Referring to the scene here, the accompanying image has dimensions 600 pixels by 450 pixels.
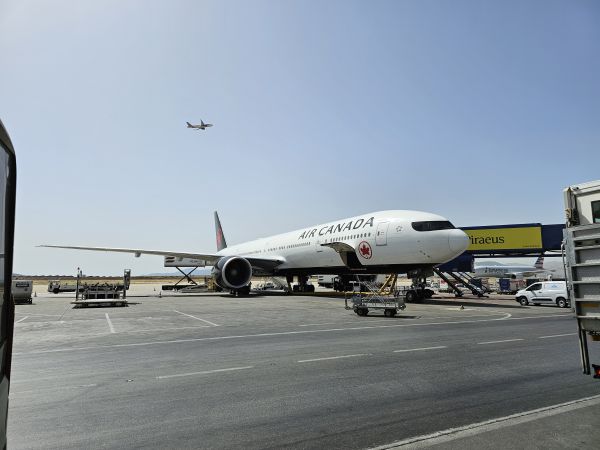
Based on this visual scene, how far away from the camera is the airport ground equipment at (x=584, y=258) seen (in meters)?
4.83

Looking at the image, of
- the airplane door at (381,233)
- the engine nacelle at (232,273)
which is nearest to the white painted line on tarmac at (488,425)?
the airplane door at (381,233)

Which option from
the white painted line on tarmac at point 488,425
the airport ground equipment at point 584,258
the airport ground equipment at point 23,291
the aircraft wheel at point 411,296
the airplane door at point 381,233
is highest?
the airplane door at point 381,233

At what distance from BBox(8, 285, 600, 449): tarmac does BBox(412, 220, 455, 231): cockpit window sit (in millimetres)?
10884

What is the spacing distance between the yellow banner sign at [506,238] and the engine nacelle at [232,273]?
67.4 ft

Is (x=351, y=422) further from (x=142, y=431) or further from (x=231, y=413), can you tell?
(x=142, y=431)

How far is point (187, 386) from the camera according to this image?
21.4 ft

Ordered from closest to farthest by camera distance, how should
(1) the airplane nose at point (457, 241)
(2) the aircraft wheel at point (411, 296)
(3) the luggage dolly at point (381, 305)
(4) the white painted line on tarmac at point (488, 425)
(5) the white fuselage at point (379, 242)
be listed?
(4) the white painted line on tarmac at point (488, 425)
(3) the luggage dolly at point (381, 305)
(1) the airplane nose at point (457, 241)
(5) the white fuselage at point (379, 242)
(2) the aircraft wheel at point (411, 296)

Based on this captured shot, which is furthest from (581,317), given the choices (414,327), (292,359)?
(414,327)

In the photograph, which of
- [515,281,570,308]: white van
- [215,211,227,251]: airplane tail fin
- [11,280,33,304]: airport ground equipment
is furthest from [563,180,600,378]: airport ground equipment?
[215,211,227,251]: airplane tail fin

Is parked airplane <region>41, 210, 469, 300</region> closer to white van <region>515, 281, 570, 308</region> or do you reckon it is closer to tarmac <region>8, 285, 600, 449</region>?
white van <region>515, 281, 570, 308</region>

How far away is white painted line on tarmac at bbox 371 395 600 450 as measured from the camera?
4266mm

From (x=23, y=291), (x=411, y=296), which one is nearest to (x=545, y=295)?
(x=411, y=296)

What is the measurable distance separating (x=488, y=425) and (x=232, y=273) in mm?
28161

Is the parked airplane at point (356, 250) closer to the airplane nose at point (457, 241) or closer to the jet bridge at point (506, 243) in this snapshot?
the airplane nose at point (457, 241)
